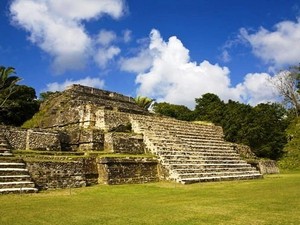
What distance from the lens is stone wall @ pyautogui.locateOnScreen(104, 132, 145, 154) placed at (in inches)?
567

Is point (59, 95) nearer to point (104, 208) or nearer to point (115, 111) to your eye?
point (115, 111)

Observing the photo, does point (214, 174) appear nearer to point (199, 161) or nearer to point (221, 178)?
point (221, 178)

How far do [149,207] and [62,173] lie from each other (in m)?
4.63

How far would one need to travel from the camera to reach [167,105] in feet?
158

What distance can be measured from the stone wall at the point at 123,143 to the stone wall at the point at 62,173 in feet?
6.53

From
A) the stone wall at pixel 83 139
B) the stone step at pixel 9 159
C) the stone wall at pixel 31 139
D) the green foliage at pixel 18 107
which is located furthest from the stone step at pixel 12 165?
the green foliage at pixel 18 107

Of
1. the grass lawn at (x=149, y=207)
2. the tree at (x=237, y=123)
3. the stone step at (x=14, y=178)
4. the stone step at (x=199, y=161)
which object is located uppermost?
the tree at (x=237, y=123)

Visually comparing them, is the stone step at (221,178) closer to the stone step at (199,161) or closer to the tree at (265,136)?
the stone step at (199,161)

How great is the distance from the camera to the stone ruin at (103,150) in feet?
37.0

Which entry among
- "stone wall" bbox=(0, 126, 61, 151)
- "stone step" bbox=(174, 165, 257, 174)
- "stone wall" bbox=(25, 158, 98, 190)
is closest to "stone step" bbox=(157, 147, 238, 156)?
"stone step" bbox=(174, 165, 257, 174)

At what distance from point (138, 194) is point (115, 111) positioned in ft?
24.0

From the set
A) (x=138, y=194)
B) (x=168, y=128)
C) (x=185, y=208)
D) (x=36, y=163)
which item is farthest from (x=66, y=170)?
(x=168, y=128)

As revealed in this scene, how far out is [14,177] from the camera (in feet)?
33.2

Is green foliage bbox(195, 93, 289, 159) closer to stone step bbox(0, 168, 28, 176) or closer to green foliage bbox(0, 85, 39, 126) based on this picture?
green foliage bbox(0, 85, 39, 126)
